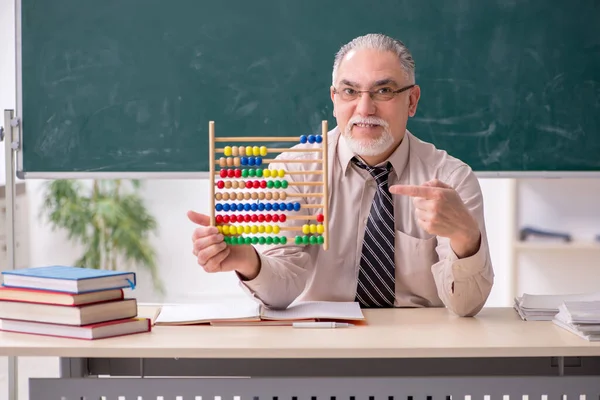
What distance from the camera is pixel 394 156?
103 inches

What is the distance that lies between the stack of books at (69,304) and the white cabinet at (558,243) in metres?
3.07

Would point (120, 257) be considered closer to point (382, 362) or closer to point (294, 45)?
point (294, 45)

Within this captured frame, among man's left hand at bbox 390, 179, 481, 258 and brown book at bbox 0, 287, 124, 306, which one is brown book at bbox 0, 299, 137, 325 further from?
man's left hand at bbox 390, 179, 481, 258

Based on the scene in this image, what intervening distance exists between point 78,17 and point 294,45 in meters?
1.04

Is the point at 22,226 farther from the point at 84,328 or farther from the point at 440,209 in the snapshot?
the point at 440,209

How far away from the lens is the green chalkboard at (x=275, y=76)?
3629 millimetres

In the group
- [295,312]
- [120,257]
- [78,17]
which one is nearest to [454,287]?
[295,312]

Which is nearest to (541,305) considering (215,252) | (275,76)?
(215,252)

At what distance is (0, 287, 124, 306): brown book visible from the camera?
6.23 ft

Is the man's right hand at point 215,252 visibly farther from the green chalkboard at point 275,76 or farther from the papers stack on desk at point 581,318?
the green chalkboard at point 275,76

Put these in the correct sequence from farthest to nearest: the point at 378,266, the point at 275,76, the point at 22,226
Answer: the point at 22,226
the point at 275,76
the point at 378,266

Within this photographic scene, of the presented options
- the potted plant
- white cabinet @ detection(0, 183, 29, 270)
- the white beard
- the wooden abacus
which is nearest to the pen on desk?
the wooden abacus

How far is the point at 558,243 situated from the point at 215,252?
2.98 m

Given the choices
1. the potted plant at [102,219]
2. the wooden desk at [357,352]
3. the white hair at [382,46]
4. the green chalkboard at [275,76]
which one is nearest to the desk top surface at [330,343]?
the wooden desk at [357,352]
